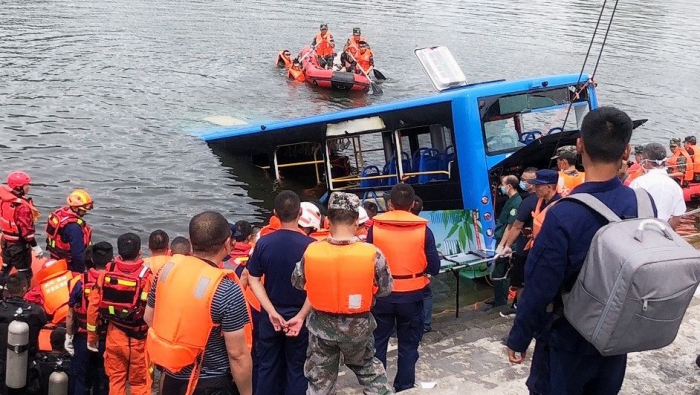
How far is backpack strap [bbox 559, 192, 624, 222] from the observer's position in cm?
310

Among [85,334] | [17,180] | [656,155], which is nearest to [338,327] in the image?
[85,334]

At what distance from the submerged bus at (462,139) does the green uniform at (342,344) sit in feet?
14.6

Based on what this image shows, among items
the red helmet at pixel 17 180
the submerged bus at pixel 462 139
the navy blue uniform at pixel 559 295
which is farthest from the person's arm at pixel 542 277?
the red helmet at pixel 17 180

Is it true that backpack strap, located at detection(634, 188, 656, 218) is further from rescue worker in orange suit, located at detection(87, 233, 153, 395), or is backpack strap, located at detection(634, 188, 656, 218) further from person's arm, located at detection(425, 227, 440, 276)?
rescue worker in orange suit, located at detection(87, 233, 153, 395)

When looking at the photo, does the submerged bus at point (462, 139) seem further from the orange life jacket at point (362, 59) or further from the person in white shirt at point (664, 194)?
the orange life jacket at point (362, 59)

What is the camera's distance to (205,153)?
55.2ft

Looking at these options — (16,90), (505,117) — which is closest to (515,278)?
(505,117)

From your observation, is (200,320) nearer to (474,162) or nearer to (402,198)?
(402,198)

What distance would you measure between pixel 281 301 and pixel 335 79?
59.3 ft

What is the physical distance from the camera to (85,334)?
6168 millimetres

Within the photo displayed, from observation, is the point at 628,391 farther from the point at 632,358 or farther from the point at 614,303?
the point at 614,303

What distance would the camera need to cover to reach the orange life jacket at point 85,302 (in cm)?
600

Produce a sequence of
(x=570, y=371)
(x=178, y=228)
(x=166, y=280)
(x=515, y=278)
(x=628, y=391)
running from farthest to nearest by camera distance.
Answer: (x=178, y=228), (x=515, y=278), (x=628, y=391), (x=166, y=280), (x=570, y=371)

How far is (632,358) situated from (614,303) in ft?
9.42
